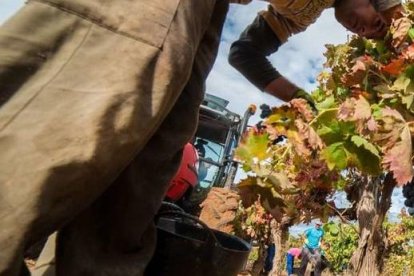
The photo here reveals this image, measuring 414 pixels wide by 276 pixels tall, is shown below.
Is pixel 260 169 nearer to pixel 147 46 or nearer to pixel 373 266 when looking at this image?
pixel 147 46

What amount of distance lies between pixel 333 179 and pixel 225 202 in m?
8.61

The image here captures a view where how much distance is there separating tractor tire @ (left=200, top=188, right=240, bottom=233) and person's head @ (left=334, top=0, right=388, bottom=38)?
8415 millimetres

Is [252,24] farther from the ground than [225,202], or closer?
farther from the ground

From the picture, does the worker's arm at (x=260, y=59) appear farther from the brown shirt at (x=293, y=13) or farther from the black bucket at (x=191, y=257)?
the black bucket at (x=191, y=257)

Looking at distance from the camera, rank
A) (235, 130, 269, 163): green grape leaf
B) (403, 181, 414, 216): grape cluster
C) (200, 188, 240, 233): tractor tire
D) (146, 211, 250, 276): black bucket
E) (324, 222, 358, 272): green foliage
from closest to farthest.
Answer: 1. (146, 211, 250, 276): black bucket
2. (235, 130, 269, 163): green grape leaf
3. (403, 181, 414, 216): grape cluster
4. (200, 188, 240, 233): tractor tire
5. (324, 222, 358, 272): green foliage

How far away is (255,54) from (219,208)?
9.29 metres

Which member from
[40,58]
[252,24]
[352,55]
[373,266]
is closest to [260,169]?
[252,24]

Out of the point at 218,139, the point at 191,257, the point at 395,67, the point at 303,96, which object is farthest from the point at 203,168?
the point at 191,257

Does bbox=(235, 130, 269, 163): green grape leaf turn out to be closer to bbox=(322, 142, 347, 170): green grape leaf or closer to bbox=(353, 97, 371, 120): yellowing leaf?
bbox=(322, 142, 347, 170): green grape leaf

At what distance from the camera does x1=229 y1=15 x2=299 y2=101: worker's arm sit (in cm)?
189

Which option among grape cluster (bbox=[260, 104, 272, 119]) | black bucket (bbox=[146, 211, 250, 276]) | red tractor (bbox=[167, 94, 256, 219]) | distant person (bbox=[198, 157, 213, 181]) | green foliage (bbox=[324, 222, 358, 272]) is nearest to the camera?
black bucket (bbox=[146, 211, 250, 276])

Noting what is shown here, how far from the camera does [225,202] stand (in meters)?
10.7

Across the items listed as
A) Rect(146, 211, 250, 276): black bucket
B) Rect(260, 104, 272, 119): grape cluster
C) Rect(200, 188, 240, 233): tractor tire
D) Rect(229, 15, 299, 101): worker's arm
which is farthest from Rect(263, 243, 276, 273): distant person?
Rect(146, 211, 250, 276): black bucket

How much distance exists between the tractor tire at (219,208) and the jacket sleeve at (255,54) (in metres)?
8.25
